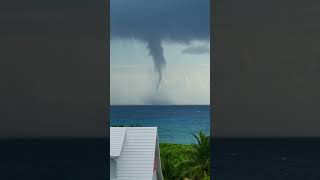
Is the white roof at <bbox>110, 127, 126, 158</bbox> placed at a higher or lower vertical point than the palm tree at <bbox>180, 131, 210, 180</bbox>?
higher

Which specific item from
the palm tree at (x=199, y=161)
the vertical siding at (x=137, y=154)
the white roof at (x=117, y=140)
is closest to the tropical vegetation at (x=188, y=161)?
the palm tree at (x=199, y=161)

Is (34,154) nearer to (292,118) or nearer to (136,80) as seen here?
(292,118)

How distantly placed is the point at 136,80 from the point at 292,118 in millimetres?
8509

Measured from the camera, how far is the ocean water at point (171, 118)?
1118cm

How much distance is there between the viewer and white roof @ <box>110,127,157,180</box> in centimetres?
790

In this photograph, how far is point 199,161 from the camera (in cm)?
941

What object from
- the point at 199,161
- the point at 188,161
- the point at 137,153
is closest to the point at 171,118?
the point at 188,161

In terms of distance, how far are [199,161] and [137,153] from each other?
1.71 metres

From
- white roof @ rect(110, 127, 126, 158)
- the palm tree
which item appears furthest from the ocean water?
white roof @ rect(110, 127, 126, 158)

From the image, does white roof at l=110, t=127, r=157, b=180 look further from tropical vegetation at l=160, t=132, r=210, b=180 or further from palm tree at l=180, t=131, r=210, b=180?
palm tree at l=180, t=131, r=210, b=180

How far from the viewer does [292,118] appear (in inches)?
106

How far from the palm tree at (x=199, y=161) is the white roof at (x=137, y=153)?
58.6 inches

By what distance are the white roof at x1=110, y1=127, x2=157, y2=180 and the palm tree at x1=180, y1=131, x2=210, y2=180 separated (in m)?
1.49

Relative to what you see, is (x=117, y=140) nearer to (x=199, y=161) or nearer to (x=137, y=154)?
(x=137, y=154)
